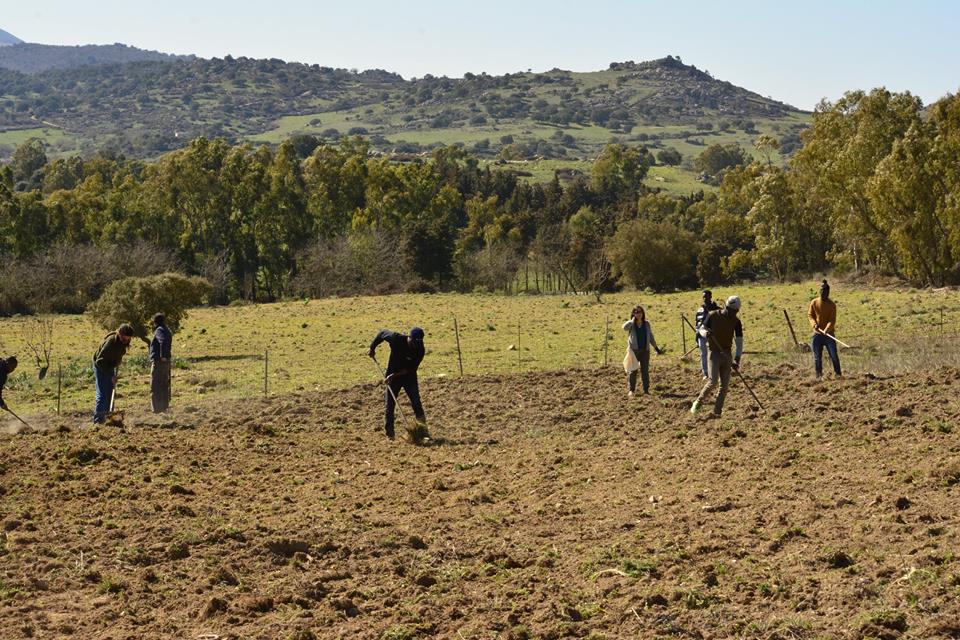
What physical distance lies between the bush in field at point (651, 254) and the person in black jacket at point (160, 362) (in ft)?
145

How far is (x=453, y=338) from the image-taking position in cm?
3491

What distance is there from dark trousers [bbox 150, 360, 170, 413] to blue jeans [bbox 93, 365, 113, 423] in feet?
6.10

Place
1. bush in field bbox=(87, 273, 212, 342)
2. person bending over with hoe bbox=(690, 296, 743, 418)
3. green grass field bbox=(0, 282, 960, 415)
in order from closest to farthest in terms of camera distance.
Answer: person bending over with hoe bbox=(690, 296, 743, 418) < green grass field bbox=(0, 282, 960, 415) < bush in field bbox=(87, 273, 212, 342)

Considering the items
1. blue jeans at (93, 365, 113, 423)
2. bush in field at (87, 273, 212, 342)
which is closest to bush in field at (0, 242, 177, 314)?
bush in field at (87, 273, 212, 342)

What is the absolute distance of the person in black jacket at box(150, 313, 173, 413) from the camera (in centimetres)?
1917

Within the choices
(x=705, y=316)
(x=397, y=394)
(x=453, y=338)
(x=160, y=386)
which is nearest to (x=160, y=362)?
(x=160, y=386)

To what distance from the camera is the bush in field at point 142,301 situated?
33.2 m

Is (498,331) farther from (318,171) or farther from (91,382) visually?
(318,171)

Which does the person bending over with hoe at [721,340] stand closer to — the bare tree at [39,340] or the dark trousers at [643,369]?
the dark trousers at [643,369]

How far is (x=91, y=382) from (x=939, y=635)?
23.7 meters

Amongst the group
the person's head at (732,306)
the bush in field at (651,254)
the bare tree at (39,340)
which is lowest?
the bare tree at (39,340)

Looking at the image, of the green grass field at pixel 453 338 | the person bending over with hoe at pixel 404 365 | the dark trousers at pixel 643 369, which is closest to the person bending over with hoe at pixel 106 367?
the person bending over with hoe at pixel 404 365

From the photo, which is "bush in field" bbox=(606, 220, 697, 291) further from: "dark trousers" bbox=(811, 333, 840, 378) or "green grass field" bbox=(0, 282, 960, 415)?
"dark trousers" bbox=(811, 333, 840, 378)

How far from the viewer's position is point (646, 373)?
19.5 metres
